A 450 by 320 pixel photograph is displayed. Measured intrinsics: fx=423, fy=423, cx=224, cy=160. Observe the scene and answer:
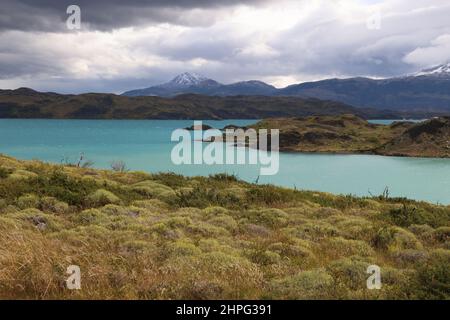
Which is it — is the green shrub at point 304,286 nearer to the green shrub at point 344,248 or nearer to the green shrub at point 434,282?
the green shrub at point 434,282

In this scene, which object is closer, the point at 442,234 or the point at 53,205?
the point at 442,234

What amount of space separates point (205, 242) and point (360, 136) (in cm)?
12518

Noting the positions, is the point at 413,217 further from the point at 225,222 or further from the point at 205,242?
the point at 205,242

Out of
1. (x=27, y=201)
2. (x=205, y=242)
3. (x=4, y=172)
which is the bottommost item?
(x=205, y=242)

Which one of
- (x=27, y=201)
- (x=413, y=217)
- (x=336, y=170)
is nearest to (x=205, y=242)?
(x=27, y=201)

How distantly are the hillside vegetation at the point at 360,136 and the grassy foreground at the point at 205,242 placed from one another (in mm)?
91267

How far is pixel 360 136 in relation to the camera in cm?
13138

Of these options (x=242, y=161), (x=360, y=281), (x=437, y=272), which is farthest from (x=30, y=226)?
(x=242, y=161)

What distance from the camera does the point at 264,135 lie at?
13912 cm

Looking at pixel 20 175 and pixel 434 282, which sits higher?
pixel 20 175

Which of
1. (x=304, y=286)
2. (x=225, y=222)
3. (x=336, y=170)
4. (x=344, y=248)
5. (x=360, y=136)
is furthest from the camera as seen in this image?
(x=360, y=136)

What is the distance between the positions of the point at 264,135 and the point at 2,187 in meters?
121

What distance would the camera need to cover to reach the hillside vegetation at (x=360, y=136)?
109588 millimetres

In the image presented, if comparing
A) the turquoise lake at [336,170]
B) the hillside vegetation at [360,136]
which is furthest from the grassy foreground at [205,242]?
the hillside vegetation at [360,136]
